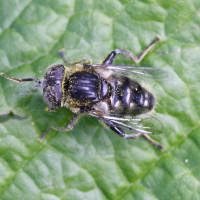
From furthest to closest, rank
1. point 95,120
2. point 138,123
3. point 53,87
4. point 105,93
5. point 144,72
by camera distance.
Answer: point 95,120 → point 144,72 → point 138,123 → point 105,93 → point 53,87

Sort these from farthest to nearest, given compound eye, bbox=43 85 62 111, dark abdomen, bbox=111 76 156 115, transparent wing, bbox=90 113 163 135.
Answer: transparent wing, bbox=90 113 163 135, dark abdomen, bbox=111 76 156 115, compound eye, bbox=43 85 62 111

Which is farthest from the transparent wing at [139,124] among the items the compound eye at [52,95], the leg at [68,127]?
the compound eye at [52,95]

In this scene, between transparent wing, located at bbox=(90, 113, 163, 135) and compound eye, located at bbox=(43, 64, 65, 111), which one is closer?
compound eye, located at bbox=(43, 64, 65, 111)

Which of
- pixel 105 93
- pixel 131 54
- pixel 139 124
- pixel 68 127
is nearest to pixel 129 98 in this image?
pixel 105 93

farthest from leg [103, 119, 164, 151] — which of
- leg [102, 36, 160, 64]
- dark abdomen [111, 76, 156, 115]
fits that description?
leg [102, 36, 160, 64]

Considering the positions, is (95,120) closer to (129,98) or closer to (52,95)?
(129,98)

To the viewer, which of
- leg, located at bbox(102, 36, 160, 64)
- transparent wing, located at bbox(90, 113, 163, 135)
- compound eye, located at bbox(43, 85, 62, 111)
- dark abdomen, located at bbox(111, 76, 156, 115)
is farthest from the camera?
leg, located at bbox(102, 36, 160, 64)

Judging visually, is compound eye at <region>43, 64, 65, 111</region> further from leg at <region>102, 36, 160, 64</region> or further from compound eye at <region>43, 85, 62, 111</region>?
leg at <region>102, 36, 160, 64</region>
